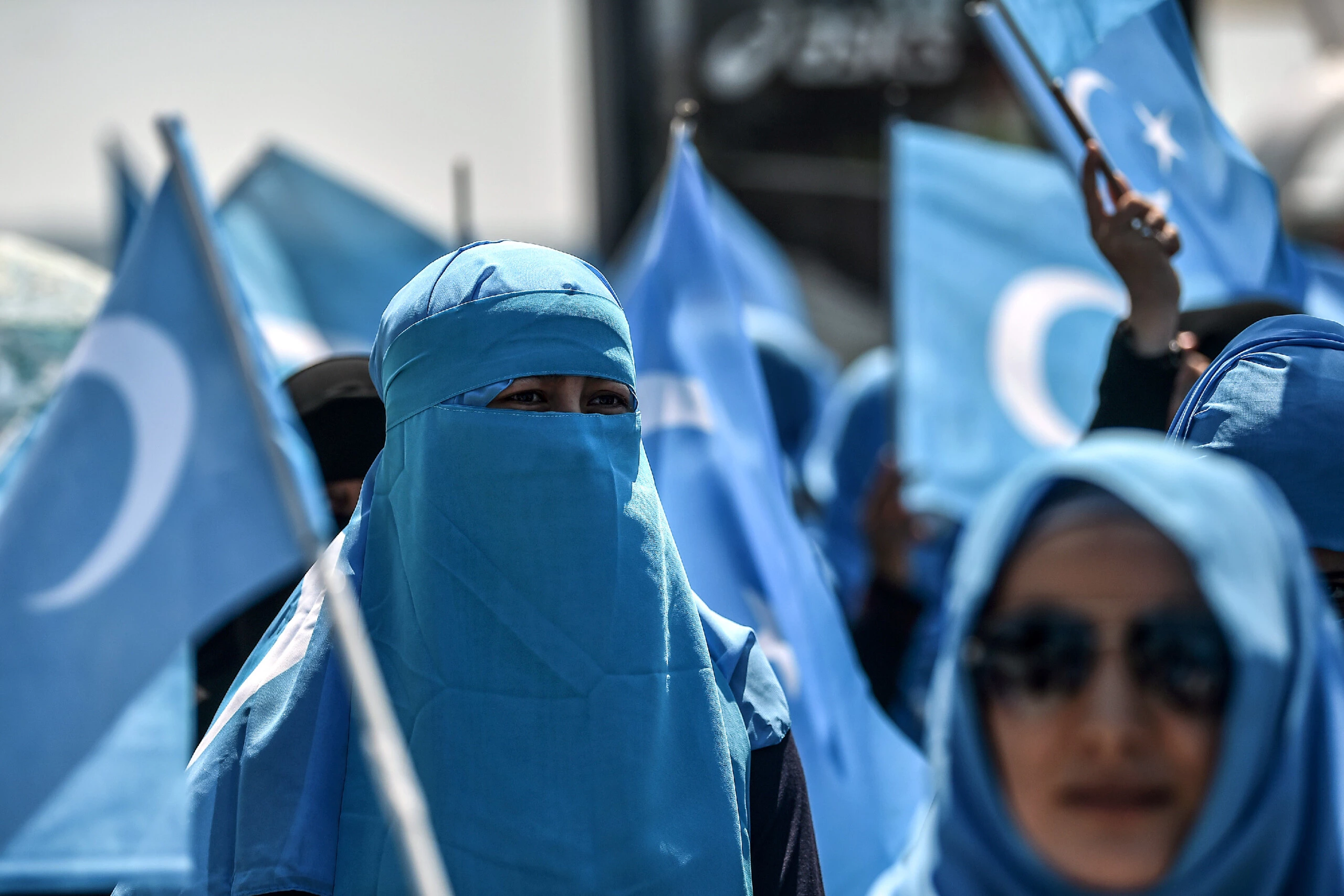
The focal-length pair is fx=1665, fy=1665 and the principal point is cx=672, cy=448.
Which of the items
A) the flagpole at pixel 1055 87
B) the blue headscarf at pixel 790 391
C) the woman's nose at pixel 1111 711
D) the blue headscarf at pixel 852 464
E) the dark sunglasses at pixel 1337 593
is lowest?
the blue headscarf at pixel 852 464

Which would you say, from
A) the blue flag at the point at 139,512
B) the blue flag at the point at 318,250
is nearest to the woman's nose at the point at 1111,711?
the blue flag at the point at 139,512

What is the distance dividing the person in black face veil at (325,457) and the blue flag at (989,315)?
6.51 feet

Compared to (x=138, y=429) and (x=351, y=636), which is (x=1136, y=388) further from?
(x=138, y=429)

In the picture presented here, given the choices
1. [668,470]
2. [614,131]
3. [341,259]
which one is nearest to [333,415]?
[668,470]

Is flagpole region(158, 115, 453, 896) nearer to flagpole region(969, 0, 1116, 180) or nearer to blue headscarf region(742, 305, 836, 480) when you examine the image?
flagpole region(969, 0, 1116, 180)

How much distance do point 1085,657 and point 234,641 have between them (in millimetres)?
1631

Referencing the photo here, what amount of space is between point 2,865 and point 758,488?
1.60 m

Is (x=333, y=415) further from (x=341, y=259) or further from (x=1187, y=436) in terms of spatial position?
(x=341, y=259)

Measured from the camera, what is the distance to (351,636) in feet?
5.38

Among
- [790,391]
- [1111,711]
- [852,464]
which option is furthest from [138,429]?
[852,464]

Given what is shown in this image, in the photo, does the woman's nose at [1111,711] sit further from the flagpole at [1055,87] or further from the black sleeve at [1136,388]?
the flagpole at [1055,87]

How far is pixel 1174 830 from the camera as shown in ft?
4.67

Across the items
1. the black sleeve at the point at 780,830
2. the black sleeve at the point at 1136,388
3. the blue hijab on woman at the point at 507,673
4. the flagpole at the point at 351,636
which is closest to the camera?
the flagpole at the point at 351,636

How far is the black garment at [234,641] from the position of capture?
8.64ft
